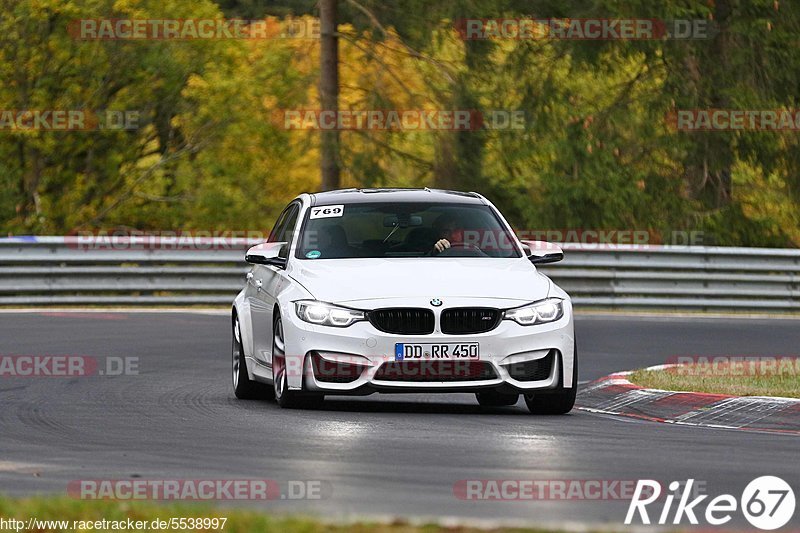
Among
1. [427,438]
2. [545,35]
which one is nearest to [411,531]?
[427,438]

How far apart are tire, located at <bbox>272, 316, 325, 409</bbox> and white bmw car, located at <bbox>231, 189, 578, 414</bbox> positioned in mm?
14

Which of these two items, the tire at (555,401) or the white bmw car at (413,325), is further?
the tire at (555,401)

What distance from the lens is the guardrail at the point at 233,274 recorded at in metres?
25.8

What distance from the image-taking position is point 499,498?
827cm

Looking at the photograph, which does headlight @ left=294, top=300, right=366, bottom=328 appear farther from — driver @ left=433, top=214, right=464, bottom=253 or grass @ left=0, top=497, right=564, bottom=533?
grass @ left=0, top=497, right=564, bottom=533

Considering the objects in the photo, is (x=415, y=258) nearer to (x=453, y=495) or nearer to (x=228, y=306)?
(x=453, y=495)

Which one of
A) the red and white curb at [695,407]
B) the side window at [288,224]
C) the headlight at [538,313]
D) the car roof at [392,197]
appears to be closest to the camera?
the headlight at [538,313]

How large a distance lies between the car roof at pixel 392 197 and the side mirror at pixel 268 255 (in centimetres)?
50

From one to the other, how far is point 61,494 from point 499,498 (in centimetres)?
203
